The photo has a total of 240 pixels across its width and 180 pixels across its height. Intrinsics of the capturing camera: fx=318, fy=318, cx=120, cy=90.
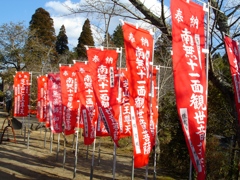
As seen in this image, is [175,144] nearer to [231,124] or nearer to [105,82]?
[231,124]

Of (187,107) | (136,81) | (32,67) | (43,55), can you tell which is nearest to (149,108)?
(136,81)

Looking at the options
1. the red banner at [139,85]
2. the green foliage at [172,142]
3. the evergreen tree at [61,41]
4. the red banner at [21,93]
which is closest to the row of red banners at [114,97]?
the red banner at [139,85]

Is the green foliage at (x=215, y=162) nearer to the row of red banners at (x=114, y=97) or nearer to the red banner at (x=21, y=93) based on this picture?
the row of red banners at (x=114, y=97)

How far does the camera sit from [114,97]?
8.22 m

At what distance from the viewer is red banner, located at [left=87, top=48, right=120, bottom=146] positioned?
801 centimetres

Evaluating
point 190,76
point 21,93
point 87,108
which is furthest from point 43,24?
point 190,76

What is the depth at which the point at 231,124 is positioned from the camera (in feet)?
32.2

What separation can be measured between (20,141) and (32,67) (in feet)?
29.3

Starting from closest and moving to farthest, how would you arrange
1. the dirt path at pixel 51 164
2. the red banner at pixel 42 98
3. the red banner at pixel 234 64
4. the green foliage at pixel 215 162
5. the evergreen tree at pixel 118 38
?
the red banner at pixel 234 64 < the green foliage at pixel 215 162 < the dirt path at pixel 51 164 < the red banner at pixel 42 98 < the evergreen tree at pixel 118 38

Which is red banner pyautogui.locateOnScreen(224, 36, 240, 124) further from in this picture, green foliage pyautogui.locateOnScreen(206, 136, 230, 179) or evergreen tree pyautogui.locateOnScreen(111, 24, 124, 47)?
evergreen tree pyautogui.locateOnScreen(111, 24, 124, 47)

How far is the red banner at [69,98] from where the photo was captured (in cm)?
1108

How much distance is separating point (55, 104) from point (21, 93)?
14.3 feet

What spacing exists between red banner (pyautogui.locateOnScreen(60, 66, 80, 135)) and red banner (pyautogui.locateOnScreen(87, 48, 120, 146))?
2883mm

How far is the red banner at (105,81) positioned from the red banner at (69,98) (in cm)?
288
